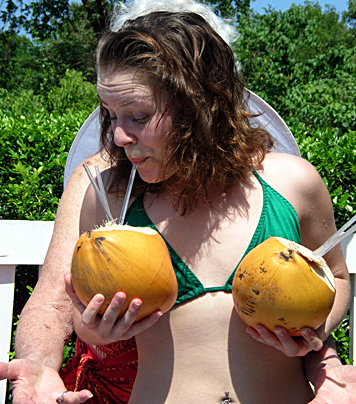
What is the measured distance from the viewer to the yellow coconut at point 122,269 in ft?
4.07

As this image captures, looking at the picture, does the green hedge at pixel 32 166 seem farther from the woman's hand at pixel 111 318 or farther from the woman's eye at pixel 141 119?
the woman's hand at pixel 111 318

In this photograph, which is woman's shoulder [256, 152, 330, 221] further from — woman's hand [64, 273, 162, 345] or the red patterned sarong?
the red patterned sarong

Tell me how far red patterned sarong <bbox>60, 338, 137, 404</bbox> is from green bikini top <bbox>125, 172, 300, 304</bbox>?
428 millimetres

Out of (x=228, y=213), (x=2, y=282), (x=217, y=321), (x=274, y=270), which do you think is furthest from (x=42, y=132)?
(x=274, y=270)

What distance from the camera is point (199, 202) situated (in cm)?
175

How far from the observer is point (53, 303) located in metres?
1.71

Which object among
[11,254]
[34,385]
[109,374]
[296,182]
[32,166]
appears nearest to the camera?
[34,385]

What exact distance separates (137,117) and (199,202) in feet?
1.46

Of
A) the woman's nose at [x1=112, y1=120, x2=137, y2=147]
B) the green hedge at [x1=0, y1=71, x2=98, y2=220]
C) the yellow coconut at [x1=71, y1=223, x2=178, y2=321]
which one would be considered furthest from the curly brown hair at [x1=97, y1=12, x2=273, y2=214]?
the green hedge at [x1=0, y1=71, x2=98, y2=220]

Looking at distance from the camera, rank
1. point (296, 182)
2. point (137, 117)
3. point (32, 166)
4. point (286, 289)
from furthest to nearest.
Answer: point (32, 166), point (296, 182), point (137, 117), point (286, 289)

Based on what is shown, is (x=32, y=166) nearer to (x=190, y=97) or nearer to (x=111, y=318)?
(x=190, y=97)

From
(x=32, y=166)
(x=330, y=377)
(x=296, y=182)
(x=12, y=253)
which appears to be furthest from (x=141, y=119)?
(x=32, y=166)

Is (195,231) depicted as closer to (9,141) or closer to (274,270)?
(274,270)

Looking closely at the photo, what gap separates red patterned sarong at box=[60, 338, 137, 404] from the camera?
5.88ft
